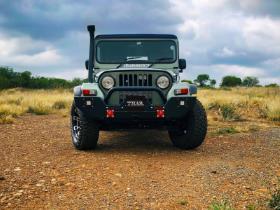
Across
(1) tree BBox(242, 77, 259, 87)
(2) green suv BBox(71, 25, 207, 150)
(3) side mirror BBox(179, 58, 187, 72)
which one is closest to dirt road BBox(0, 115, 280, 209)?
(2) green suv BBox(71, 25, 207, 150)

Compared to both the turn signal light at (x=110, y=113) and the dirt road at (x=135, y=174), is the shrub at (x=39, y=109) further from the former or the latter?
the turn signal light at (x=110, y=113)

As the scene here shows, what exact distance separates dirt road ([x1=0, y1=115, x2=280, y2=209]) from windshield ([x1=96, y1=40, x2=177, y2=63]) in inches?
66.1

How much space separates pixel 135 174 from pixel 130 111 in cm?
151

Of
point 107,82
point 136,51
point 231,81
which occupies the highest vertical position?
point 231,81

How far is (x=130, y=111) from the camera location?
767cm

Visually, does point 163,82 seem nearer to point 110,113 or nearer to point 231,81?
point 110,113

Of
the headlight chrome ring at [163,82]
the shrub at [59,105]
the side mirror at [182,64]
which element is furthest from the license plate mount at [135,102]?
the shrub at [59,105]

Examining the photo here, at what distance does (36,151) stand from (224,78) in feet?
213

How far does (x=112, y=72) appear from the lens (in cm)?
793

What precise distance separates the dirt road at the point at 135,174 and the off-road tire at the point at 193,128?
203 mm

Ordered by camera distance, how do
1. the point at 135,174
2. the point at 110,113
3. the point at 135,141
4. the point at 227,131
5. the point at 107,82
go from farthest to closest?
1. the point at 227,131
2. the point at 135,141
3. the point at 107,82
4. the point at 110,113
5. the point at 135,174

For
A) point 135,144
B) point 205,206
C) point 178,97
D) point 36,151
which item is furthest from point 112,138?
point 205,206

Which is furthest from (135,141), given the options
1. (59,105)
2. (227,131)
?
(59,105)

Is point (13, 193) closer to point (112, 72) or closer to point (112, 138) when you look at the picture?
point (112, 72)
